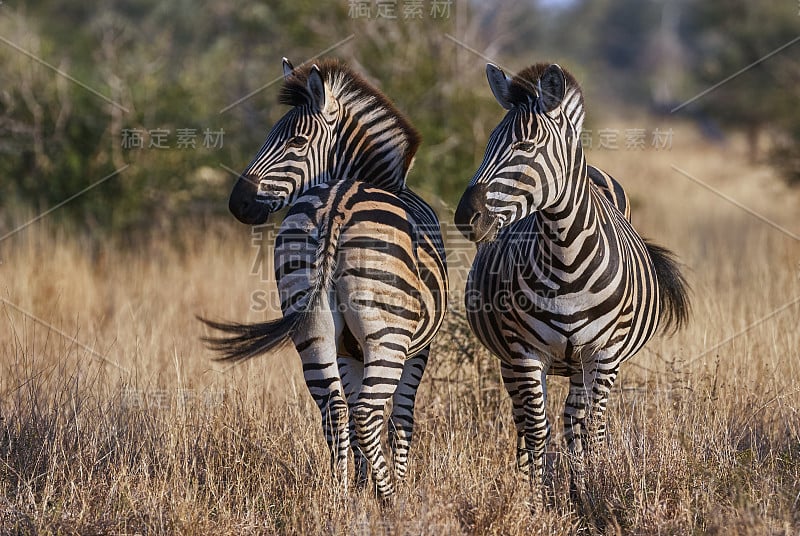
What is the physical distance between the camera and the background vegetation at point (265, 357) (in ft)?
13.7

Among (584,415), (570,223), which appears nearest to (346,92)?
(570,223)

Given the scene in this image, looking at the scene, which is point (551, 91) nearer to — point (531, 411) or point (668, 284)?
point (531, 411)

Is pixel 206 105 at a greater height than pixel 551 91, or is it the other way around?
pixel 206 105

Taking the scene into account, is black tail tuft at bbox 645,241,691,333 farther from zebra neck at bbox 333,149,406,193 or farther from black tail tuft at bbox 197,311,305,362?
black tail tuft at bbox 197,311,305,362

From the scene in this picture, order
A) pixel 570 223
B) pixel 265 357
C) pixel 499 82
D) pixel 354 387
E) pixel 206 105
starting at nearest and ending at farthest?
pixel 570 223 → pixel 499 82 → pixel 354 387 → pixel 265 357 → pixel 206 105

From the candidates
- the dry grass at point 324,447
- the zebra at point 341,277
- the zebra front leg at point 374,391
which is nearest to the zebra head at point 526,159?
the zebra at point 341,277

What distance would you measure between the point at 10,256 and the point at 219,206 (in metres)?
3.18

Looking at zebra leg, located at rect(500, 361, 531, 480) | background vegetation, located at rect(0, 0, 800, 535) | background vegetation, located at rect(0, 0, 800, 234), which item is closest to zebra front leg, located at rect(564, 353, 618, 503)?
background vegetation, located at rect(0, 0, 800, 535)

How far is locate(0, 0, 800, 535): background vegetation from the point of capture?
4176 millimetres

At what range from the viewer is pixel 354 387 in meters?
4.70

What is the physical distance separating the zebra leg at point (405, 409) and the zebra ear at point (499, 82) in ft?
4.68

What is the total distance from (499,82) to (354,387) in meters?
1.79

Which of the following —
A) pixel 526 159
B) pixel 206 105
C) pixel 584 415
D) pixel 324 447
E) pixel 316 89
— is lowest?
pixel 324 447

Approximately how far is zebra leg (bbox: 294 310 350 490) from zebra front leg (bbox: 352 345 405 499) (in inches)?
3.9
